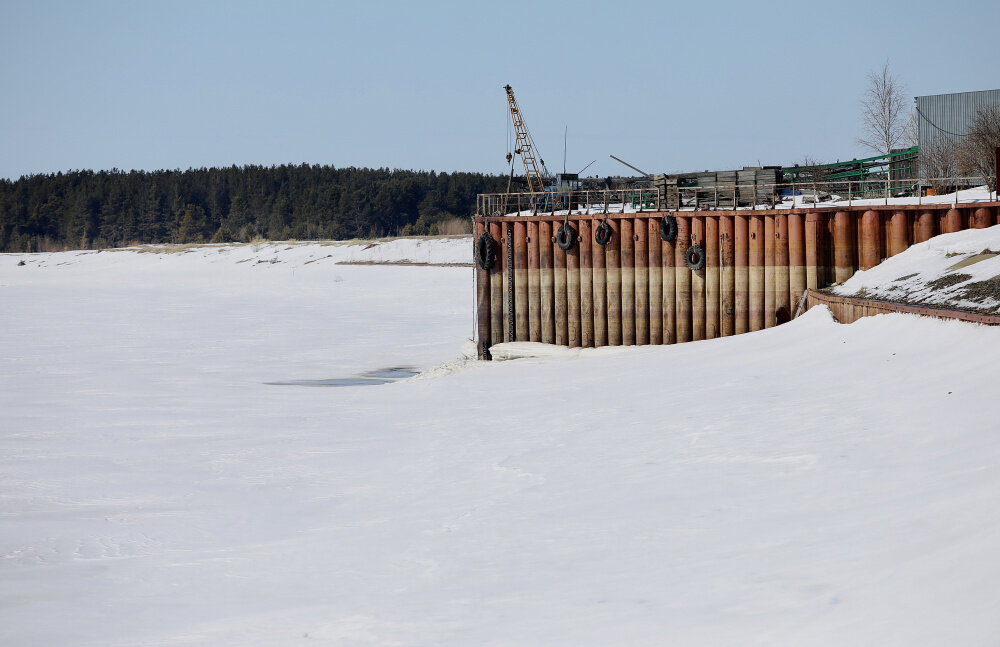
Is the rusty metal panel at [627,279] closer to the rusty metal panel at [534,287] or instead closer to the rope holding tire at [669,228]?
the rope holding tire at [669,228]

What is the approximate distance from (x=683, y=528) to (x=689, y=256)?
16.3 m

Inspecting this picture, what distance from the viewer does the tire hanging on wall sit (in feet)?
78.5

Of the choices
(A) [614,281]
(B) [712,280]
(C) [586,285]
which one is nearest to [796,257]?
(B) [712,280]

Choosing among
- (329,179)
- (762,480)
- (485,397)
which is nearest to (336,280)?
(485,397)

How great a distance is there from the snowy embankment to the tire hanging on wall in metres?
3.61

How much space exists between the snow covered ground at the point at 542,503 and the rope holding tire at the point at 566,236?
17.4ft

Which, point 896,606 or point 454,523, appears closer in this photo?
point 896,606

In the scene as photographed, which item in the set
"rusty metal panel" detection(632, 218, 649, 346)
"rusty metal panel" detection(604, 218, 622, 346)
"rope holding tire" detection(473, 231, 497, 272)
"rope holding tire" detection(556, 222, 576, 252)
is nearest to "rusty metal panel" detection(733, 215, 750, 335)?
"rusty metal panel" detection(632, 218, 649, 346)

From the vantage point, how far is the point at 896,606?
5.94 meters

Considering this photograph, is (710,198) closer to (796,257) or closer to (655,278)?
(655,278)

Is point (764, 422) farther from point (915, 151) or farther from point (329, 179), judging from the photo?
point (329, 179)

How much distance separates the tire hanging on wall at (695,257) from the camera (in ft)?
78.5

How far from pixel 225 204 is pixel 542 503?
571 feet

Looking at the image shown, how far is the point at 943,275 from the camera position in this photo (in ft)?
56.9
